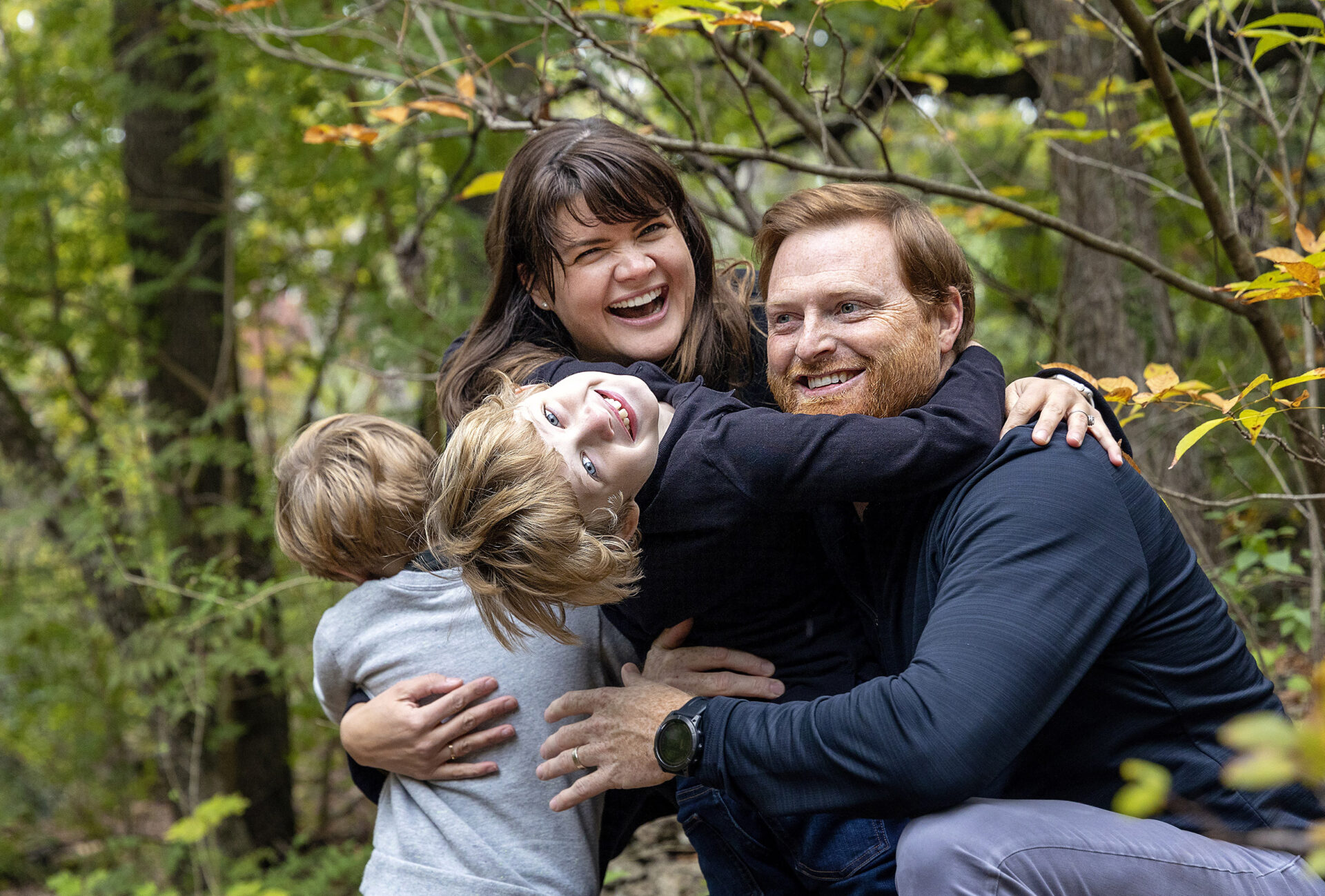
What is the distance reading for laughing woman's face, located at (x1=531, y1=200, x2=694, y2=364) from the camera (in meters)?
2.34

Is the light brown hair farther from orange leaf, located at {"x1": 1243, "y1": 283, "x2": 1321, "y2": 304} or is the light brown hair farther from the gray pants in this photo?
the gray pants

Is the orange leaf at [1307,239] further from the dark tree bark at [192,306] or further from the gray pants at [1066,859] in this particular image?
the dark tree bark at [192,306]

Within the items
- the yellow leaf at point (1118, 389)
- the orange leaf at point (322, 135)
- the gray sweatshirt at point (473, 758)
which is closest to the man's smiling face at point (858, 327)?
the yellow leaf at point (1118, 389)

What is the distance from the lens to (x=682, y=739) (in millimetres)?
1739

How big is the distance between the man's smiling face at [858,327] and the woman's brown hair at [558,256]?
0.38 metres

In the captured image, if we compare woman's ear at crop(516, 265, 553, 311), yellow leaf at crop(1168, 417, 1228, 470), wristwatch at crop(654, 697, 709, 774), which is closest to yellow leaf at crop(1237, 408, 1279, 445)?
yellow leaf at crop(1168, 417, 1228, 470)

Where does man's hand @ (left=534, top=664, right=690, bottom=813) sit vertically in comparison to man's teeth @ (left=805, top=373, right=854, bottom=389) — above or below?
below

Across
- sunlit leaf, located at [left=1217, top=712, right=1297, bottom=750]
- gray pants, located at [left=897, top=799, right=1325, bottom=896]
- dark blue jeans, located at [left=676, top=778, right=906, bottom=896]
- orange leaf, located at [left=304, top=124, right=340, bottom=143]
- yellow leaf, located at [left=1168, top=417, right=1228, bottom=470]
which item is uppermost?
orange leaf, located at [left=304, top=124, right=340, bottom=143]

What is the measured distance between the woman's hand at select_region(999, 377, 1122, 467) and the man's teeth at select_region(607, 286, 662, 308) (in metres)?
0.89

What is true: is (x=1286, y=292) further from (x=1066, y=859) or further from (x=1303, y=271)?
(x=1066, y=859)

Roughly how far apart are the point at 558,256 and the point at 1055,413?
3.92 feet

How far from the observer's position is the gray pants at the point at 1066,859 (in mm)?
1503

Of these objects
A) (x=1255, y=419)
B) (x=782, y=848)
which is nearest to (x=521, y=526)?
(x=782, y=848)

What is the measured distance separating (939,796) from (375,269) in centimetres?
428
